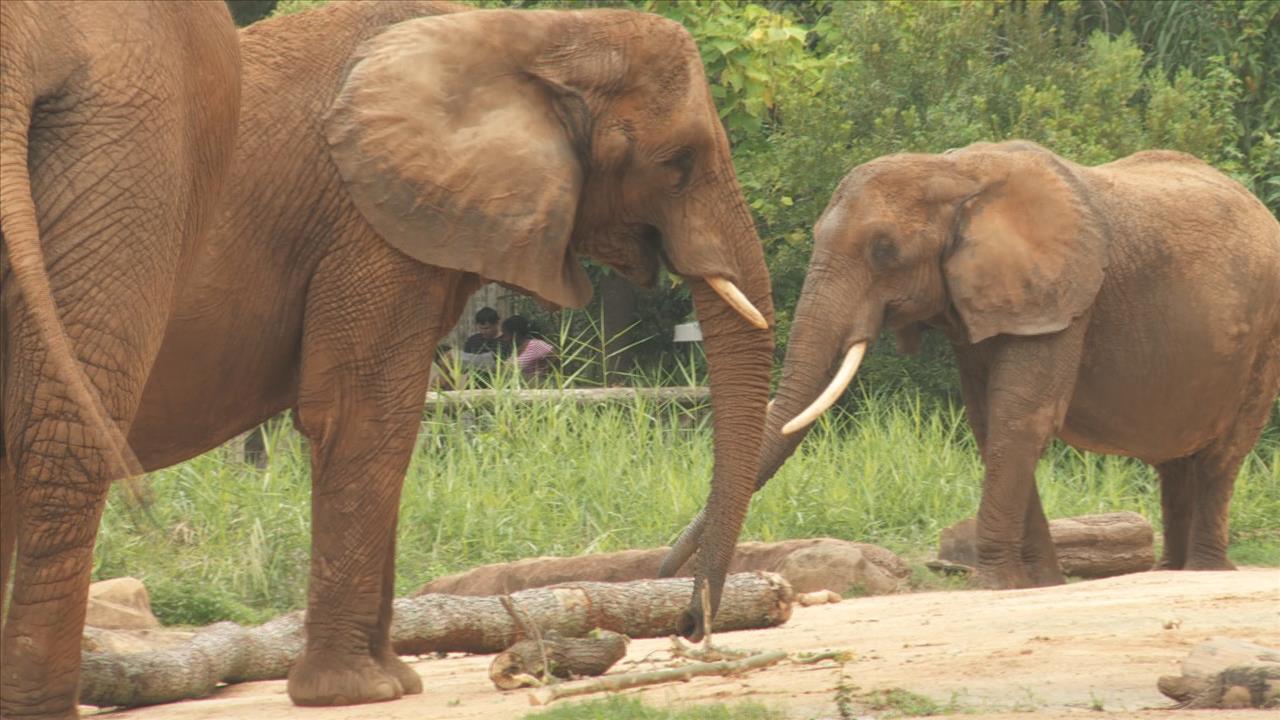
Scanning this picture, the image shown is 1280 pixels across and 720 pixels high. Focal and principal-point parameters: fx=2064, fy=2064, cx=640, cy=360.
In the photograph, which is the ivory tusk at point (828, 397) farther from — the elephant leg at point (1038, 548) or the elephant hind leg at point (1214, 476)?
the elephant hind leg at point (1214, 476)

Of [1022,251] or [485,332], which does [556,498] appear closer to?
[1022,251]

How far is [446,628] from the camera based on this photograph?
744cm

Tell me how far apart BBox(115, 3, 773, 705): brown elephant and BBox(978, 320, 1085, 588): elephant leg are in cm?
368

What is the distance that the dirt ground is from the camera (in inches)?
224

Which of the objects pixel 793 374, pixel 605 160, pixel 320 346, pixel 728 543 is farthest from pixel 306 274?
pixel 793 374

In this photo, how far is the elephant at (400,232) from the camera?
5945 millimetres

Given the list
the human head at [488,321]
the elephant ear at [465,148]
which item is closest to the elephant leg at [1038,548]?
the elephant ear at [465,148]

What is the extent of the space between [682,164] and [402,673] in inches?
71.0

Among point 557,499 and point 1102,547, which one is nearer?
point 1102,547

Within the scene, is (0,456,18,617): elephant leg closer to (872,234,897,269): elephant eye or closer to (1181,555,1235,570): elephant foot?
(872,234,897,269): elephant eye

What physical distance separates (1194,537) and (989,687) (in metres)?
5.43

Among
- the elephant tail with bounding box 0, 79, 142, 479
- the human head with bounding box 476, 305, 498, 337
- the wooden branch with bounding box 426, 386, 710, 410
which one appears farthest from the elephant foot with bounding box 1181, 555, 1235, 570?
the elephant tail with bounding box 0, 79, 142, 479

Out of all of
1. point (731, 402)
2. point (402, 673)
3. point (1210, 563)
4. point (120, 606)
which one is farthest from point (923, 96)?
point (402, 673)

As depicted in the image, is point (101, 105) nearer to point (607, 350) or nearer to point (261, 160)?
point (261, 160)
